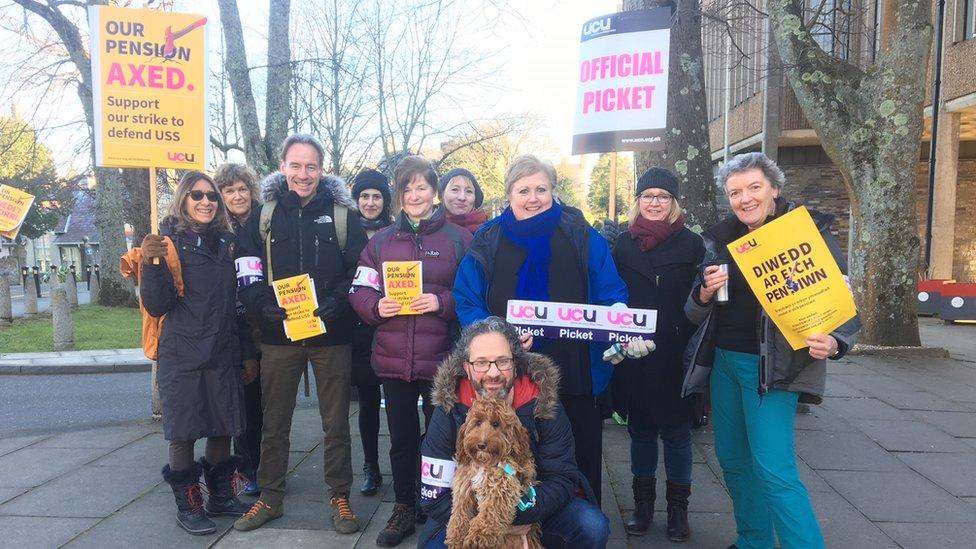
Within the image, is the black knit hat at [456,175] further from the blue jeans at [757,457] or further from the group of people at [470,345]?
the blue jeans at [757,457]

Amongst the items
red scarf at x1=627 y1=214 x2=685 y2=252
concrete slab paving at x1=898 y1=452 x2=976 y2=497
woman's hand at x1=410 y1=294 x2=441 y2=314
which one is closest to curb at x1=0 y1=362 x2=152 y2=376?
woman's hand at x1=410 y1=294 x2=441 y2=314

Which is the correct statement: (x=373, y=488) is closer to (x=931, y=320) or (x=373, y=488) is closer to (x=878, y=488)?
(x=878, y=488)

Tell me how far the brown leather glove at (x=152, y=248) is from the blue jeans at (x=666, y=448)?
9.57 feet

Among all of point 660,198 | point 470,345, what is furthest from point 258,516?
point 660,198

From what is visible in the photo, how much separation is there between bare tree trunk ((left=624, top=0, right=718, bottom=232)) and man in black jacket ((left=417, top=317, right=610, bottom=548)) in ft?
11.7

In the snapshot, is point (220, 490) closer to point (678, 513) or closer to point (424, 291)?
point (424, 291)

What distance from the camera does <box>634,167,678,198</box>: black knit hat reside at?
3719 millimetres

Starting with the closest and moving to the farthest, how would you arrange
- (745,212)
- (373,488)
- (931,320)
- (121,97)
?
1. (745,212)
2. (373,488)
3. (121,97)
4. (931,320)

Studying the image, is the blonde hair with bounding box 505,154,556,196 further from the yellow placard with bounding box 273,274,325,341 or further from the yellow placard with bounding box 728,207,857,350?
the yellow placard with bounding box 273,274,325,341

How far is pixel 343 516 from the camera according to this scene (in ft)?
12.4

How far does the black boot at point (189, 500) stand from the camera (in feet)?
12.2

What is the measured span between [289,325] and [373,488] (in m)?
1.40

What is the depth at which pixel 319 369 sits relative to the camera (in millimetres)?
3895

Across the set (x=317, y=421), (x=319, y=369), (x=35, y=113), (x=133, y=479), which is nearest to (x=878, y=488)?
(x=319, y=369)
